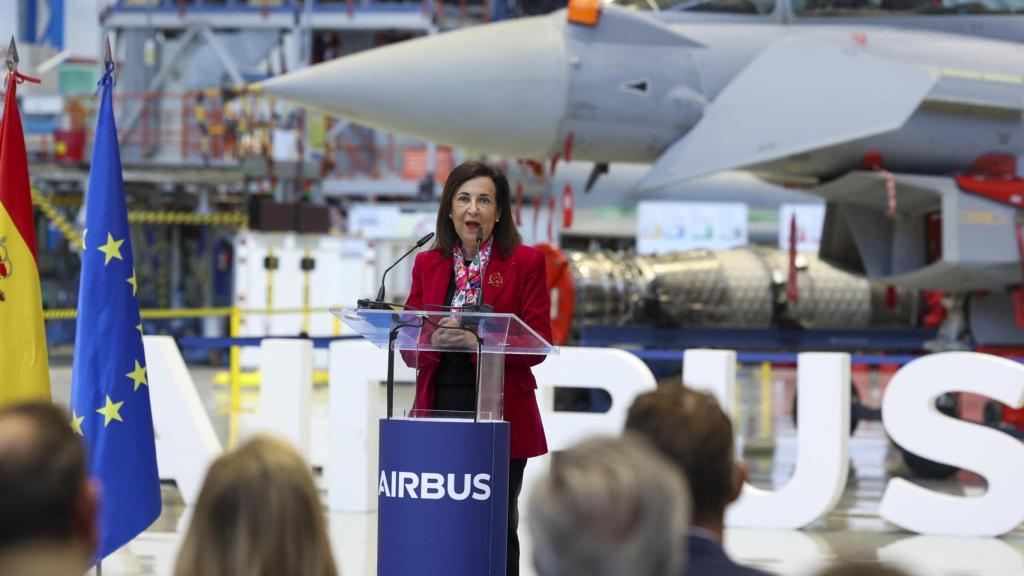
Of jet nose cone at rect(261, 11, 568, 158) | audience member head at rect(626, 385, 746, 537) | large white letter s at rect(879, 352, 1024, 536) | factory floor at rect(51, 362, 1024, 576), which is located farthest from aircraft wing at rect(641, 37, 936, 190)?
audience member head at rect(626, 385, 746, 537)

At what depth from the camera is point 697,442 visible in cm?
199

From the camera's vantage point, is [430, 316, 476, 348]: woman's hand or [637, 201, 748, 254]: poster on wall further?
[637, 201, 748, 254]: poster on wall

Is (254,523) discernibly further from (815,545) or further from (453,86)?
(453,86)

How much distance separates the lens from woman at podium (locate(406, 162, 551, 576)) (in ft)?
11.8

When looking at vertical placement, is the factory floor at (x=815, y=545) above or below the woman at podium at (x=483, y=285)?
below

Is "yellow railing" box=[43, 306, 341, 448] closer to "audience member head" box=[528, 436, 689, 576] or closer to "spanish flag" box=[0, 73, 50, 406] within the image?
"spanish flag" box=[0, 73, 50, 406]

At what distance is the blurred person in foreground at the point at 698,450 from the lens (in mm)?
1985

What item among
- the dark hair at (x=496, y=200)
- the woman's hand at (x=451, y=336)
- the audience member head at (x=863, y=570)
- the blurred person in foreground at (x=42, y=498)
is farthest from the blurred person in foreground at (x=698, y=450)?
the dark hair at (x=496, y=200)

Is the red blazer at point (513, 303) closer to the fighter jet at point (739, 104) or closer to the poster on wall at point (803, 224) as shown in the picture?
the fighter jet at point (739, 104)

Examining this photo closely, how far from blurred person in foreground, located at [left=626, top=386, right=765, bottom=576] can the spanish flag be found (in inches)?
107

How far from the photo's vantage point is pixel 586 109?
7.85 meters

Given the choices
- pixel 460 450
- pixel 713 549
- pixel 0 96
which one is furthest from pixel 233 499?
pixel 0 96

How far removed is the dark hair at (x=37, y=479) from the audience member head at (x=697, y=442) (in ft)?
2.93

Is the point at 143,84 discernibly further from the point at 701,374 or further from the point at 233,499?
the point at 233,499
